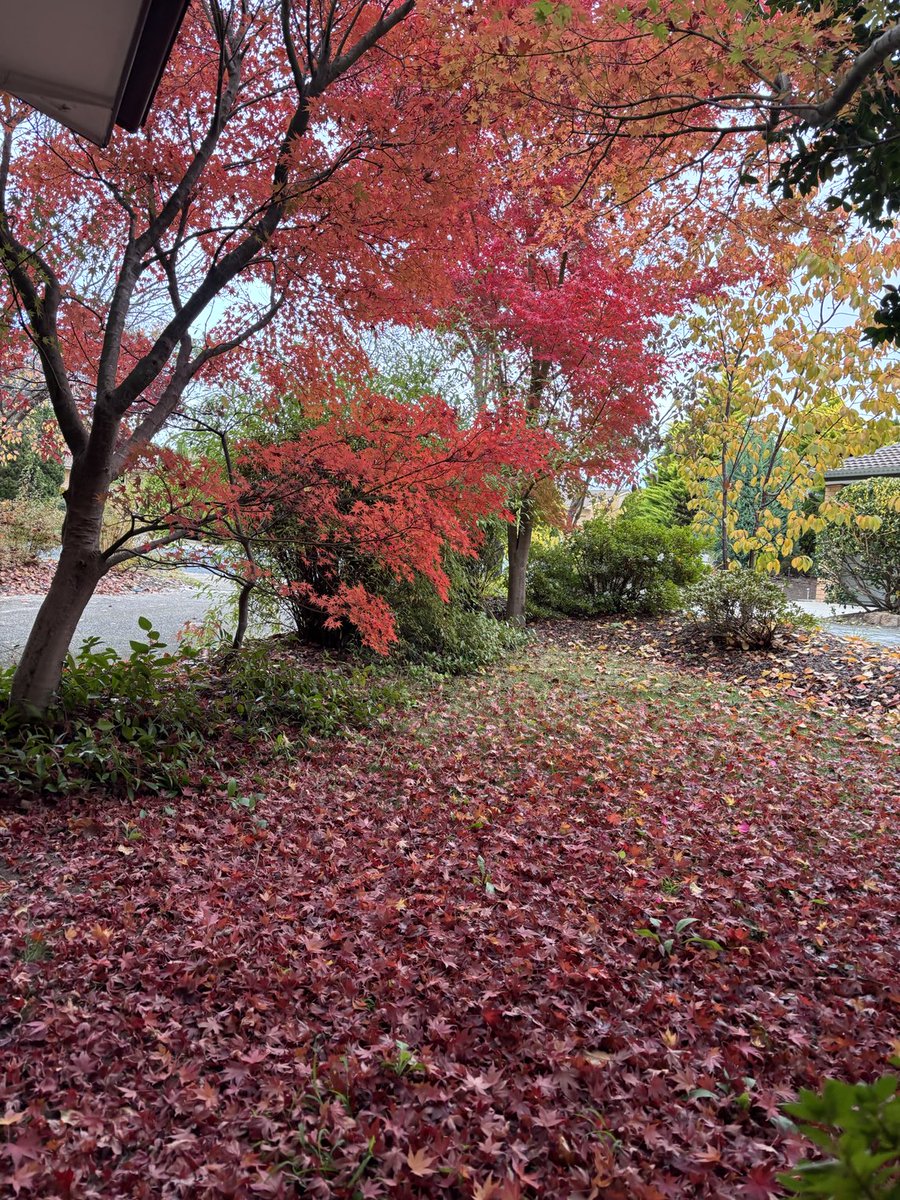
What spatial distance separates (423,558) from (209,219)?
7.71ft

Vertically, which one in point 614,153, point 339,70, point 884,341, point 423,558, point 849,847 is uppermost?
point 339,70

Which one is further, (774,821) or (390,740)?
(390,740)

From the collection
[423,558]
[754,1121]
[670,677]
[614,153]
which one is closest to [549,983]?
[754,1121]

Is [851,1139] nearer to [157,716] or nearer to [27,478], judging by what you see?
[157,716]

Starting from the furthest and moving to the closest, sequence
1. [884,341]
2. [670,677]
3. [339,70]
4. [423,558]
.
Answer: [670,677] → [423,558] → [339,70] → [884,341]

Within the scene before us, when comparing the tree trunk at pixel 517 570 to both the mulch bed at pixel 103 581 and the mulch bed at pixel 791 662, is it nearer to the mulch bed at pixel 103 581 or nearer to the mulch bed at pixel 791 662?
the mulch bed at pixel 791 662

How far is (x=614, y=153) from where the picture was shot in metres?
4.02

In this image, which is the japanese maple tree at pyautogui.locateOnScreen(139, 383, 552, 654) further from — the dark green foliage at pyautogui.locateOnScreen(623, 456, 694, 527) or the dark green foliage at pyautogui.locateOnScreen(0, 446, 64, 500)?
the dark green foliage at pyautogui.locateOnScreen(623, 456, 694, 527)

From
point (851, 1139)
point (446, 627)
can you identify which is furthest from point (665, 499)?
point (851, 1139)

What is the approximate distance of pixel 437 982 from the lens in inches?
80.6

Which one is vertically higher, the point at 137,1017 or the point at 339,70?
the point at 339,70

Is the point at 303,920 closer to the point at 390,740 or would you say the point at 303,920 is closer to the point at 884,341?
the point at 390,740

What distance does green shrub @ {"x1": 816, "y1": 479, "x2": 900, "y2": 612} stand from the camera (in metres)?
10.4

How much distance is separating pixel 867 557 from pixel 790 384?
19.0 ft
